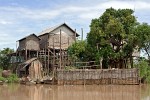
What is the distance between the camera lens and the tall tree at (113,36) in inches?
1606

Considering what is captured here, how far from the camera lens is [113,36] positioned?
136 ft

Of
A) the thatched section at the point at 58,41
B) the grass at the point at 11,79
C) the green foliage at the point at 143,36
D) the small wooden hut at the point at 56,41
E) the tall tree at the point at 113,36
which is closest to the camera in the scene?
the green foliage at the point at 143,36

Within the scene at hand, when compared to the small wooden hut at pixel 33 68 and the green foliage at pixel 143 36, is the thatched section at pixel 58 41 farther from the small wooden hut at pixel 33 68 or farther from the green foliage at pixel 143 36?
the green foliage at pixel 143 36

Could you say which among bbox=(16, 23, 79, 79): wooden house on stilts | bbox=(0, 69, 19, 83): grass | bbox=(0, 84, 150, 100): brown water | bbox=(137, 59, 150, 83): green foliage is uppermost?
bbox=(16, 23, 79, 79): wooden house on stilts

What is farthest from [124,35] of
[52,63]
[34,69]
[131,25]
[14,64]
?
[14,64]

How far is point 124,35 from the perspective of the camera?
4072 centimetres

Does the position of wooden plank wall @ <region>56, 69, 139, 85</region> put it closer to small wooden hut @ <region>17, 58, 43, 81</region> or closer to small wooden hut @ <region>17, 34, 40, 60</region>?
small wooden hut @ <region>17, 58, 43, 81</region>

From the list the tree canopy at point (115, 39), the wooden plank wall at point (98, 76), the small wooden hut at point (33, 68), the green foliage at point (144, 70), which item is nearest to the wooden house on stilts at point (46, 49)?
the small wooden hut at point (33, 68)

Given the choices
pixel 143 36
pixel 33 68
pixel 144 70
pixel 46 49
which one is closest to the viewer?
pixel 144 70

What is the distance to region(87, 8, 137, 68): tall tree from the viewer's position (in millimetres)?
40781

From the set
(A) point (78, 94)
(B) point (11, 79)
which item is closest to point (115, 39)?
(B) point (11, 79)

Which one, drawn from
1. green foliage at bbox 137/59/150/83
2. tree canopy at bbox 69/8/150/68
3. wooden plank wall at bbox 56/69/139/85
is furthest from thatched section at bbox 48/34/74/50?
green foliage at bbox 137/59/150/83

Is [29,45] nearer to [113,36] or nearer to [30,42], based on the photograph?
[30,42]

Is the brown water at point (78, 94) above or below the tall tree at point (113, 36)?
below
